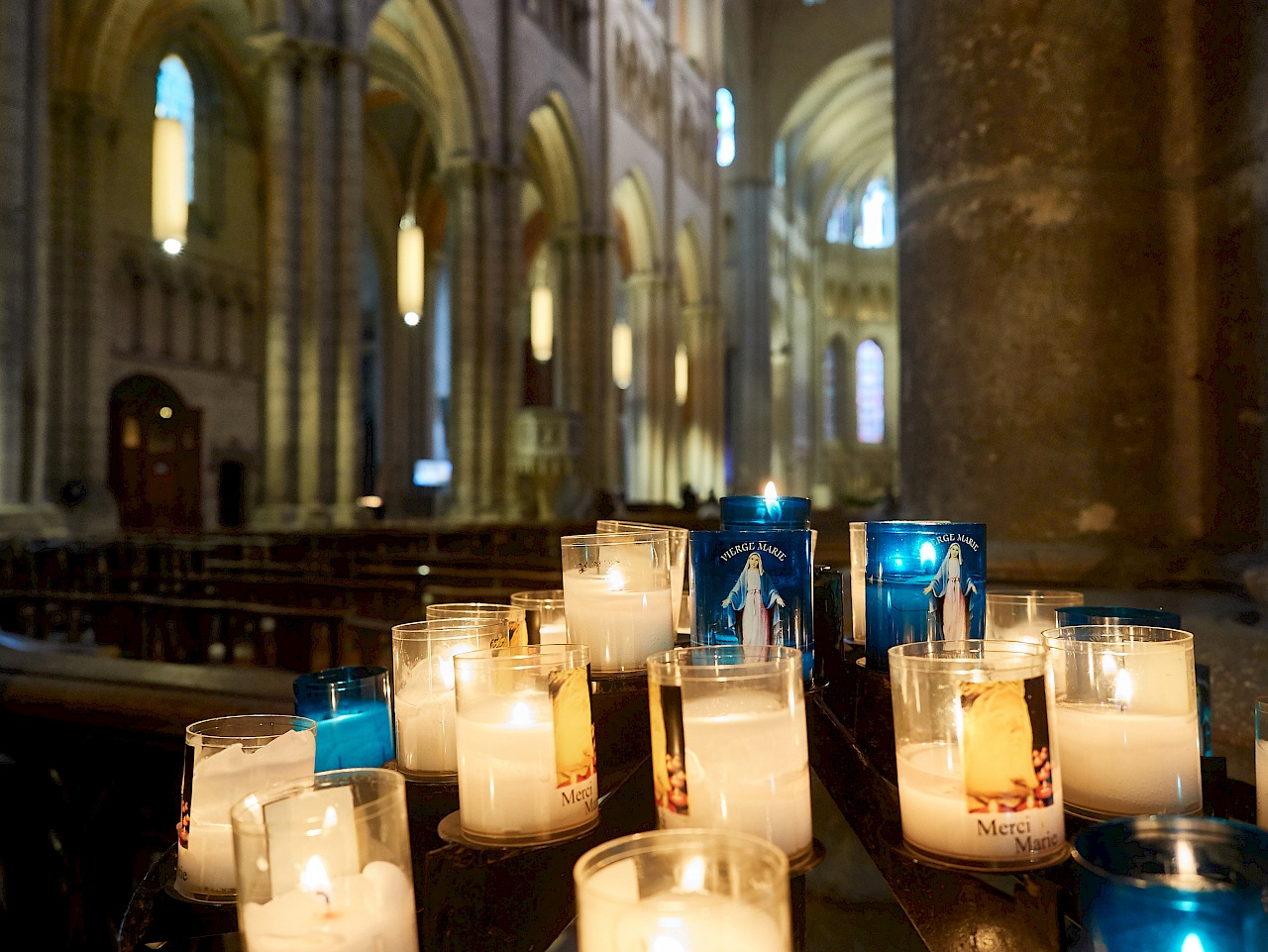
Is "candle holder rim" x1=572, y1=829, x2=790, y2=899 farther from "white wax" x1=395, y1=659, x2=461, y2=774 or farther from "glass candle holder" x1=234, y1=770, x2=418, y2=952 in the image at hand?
"white wax" x1=395, y1=659, x2=461, y2=774

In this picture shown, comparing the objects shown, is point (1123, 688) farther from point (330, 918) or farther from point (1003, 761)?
point (330, 918)

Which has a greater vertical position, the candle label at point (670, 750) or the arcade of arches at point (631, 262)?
the arcade of arches at point (631, 262)

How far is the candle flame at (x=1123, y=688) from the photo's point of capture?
979mm

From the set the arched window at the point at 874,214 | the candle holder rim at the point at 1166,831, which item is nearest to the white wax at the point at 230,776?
the candle holder rim at the point at 1166,831

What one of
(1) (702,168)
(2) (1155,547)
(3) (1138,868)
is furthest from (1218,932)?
(1) (702,168)

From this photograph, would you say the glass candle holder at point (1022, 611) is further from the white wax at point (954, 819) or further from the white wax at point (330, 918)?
the white wax at point (330, 918)

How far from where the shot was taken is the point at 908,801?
2.93 ft

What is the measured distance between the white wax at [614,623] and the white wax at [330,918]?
1.48 feet

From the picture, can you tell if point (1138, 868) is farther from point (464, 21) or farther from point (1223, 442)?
point (464, 21)

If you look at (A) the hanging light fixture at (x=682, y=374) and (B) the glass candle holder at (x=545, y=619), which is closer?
(B) the glass candle holder at (x=545, y=619)

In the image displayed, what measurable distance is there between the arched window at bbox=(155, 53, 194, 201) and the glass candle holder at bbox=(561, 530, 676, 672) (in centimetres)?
1797

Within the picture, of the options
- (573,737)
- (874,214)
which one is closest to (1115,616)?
(573,737)

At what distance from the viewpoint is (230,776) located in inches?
42.1

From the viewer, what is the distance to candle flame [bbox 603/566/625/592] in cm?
122
